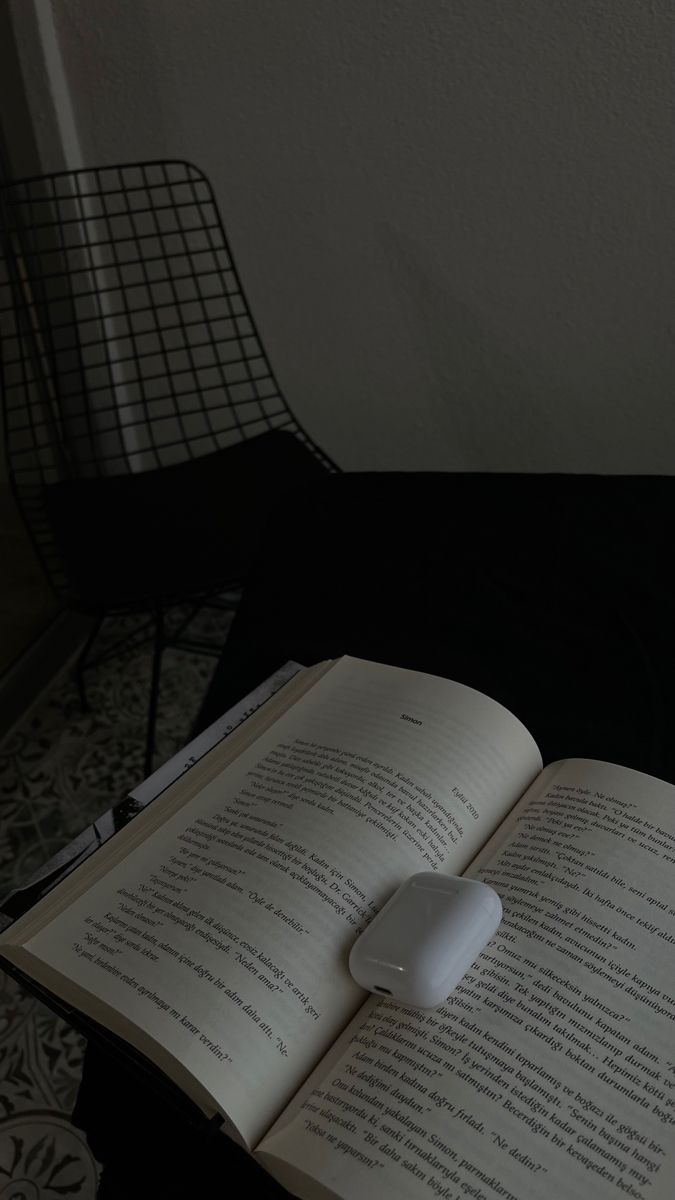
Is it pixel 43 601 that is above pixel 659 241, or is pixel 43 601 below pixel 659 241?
below

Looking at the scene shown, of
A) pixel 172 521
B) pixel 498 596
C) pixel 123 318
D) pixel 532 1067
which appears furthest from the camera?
pixel 123 318

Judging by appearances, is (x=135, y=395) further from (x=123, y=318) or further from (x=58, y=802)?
(x=58, y=802)

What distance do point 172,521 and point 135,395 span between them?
58 centimetres

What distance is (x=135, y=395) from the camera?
196 centimetres

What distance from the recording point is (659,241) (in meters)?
1.50

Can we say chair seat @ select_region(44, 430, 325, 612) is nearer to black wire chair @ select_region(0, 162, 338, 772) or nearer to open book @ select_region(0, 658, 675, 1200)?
black wire chair @ select_region(0, 162, 338, 772)

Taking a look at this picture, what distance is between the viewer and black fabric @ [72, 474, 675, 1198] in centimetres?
74

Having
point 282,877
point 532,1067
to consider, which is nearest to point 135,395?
point 282,877

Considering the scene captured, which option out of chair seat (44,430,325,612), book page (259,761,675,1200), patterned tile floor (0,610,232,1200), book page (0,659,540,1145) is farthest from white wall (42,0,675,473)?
book page (259,761,675,1200)

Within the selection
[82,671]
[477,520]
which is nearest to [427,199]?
[477,520]

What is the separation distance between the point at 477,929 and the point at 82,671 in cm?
137

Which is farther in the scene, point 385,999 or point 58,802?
point 58,802

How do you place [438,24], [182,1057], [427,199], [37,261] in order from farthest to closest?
[37,261] → [427,199] → [438,24] → [182,1057]

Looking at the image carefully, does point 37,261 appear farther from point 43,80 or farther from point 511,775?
point 511,775
